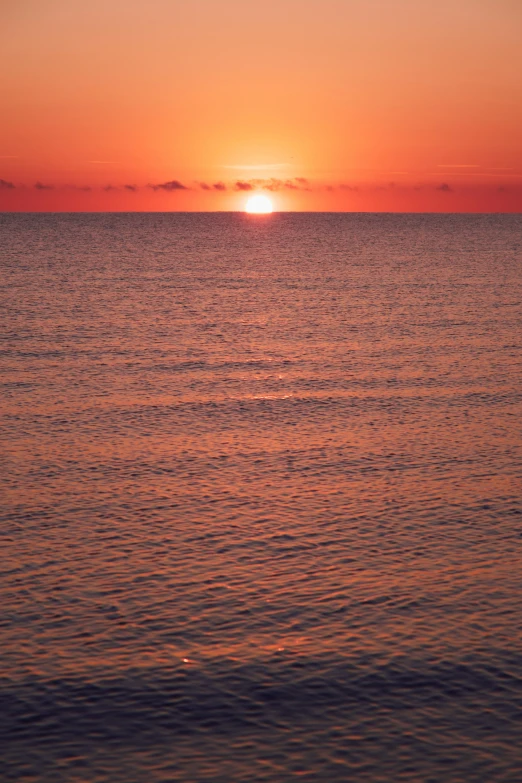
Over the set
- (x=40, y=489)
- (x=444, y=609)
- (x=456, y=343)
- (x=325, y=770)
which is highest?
(x=456, y=343)

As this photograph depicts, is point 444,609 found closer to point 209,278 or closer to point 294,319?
point 294,319

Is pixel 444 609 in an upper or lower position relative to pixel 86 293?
lower

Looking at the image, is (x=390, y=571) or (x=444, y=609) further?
(x=390, y=571)

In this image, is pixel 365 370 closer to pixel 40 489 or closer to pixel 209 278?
pixel 40 489

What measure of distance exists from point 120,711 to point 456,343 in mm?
66527

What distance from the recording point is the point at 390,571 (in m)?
35.7

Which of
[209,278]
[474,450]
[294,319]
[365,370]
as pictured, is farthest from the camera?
[209,278]

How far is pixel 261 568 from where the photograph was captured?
35.7 m

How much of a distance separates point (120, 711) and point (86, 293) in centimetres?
10739

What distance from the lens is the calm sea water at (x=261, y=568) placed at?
990 inches

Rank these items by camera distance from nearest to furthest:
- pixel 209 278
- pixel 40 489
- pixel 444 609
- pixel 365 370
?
pixel 444 609 < pixel 40 489 < pixel 365 370 < pixel 209 278

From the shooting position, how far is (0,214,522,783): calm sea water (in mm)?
25156

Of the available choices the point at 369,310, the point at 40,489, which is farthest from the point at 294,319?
the point at 40,489

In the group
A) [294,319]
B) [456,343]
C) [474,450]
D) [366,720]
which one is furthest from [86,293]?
[366,720]
